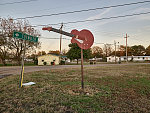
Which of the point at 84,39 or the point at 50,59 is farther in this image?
the point at 50,59

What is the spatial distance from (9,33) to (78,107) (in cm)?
2890

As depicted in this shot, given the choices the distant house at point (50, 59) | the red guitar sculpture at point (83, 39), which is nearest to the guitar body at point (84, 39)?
the red guitar sculpture at point (83, 39)

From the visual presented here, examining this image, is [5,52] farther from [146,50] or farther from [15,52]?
[146,50]

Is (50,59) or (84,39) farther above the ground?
(84,39)

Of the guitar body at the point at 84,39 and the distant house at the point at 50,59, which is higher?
the guitar body at the point at 84,39

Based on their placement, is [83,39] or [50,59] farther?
[50,59]

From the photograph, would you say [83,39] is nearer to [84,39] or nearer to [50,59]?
[84,39]

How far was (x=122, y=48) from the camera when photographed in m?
72.8

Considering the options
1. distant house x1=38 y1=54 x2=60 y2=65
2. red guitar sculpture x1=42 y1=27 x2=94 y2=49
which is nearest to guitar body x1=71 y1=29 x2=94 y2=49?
red guitar sculpture x1=42 y1=27 x2=94 y2=49

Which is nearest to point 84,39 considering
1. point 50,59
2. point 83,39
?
point 83,39

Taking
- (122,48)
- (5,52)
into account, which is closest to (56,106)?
(5,52)

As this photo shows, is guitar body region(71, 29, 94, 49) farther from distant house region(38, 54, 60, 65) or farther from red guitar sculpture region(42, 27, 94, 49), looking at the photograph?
distant house region(38, 54, 60, 65)

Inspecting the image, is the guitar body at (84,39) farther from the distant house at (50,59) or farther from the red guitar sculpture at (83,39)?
the distant house at (50,59)

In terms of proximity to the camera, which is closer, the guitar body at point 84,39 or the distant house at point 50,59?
the guitar body at point 84,39
